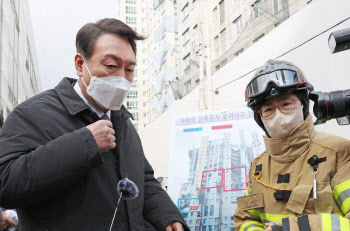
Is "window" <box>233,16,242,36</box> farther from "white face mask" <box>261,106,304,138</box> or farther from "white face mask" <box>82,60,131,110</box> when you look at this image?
"white face mask" <box>82,60,131,110</box>

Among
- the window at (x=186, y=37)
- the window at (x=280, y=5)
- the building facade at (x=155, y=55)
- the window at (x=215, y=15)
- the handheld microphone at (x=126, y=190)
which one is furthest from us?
the building facade at (x=155, y=55)

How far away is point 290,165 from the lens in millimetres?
1722

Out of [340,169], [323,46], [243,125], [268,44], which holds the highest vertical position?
[268,44]

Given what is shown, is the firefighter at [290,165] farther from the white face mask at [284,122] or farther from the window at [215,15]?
the window at [215,15]

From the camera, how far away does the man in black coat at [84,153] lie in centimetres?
129

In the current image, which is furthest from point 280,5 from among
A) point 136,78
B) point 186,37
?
point 136,78

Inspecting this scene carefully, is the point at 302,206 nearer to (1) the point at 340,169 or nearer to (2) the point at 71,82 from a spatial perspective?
(1) the point at 340,169

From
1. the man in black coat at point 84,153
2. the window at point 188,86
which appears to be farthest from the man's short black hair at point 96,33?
the window at point 188,86

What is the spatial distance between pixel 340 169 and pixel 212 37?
8815 millimetres

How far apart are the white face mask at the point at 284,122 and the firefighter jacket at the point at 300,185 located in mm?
39

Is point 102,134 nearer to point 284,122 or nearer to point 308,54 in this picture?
point 284,122

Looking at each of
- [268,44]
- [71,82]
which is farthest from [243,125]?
[268,44]

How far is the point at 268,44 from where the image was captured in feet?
19.3

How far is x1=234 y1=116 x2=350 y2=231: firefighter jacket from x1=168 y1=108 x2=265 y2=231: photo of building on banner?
34.0 inches
